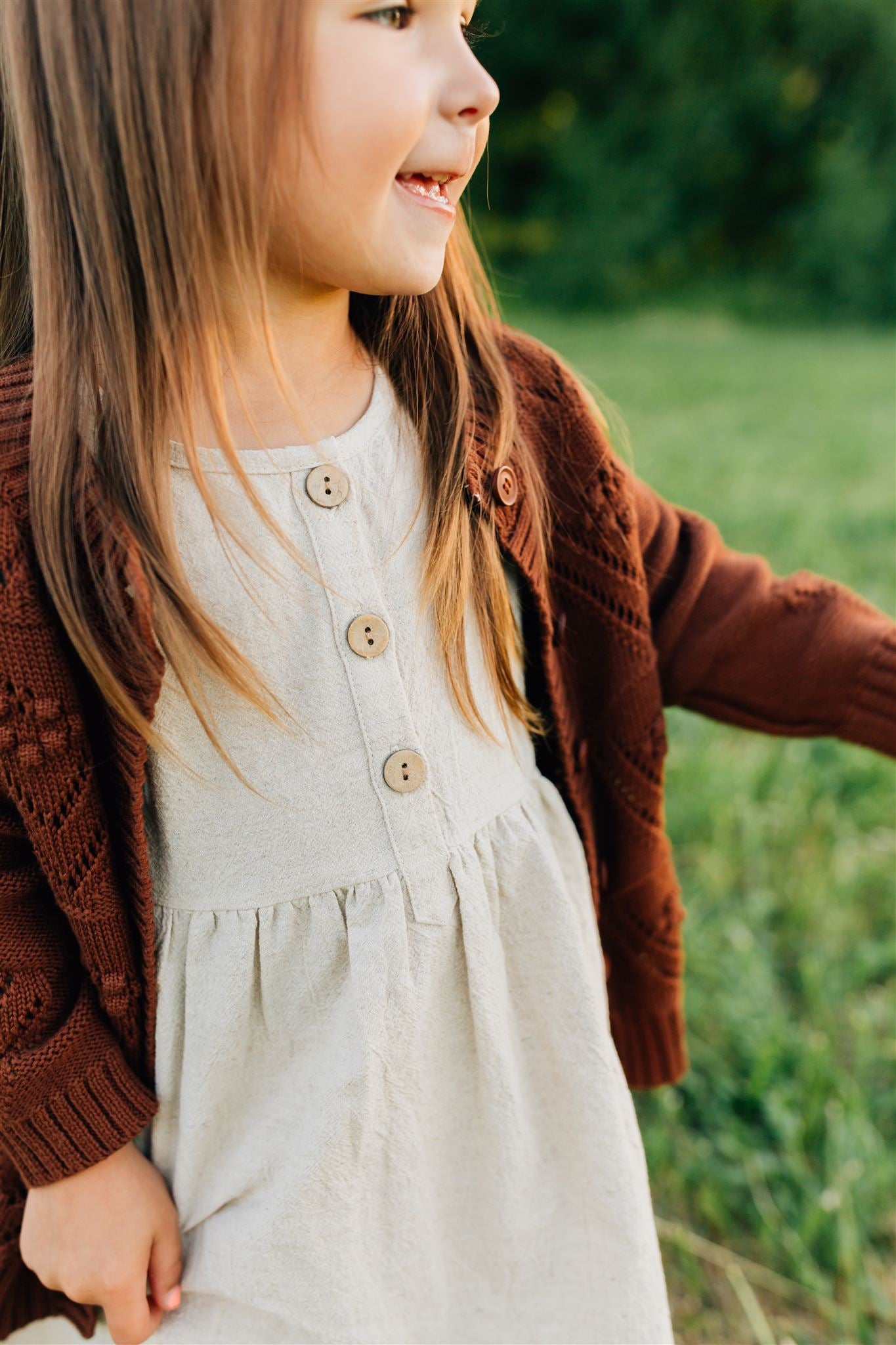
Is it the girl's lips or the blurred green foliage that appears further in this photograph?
the blurred green foliage

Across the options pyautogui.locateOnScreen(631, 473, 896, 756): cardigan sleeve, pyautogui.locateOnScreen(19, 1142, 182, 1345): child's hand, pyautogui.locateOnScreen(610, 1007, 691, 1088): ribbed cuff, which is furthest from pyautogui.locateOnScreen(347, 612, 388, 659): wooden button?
pyautogui.locateOnScreen(610, 1007, 691, 1088): ribbed cuff

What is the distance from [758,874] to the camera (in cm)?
202

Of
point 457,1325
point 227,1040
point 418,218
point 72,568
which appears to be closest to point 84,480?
point 72,568

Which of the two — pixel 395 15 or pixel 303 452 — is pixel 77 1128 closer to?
pixel 303 452

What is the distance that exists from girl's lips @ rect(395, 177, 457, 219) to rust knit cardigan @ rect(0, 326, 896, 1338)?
186 millimetres

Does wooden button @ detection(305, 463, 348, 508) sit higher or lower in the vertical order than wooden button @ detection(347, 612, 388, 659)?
higher

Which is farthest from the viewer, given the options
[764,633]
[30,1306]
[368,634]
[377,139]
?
[764,633]

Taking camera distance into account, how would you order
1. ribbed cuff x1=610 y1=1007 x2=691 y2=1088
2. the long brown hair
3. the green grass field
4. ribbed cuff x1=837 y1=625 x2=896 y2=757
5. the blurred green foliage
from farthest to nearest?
the blurred green foliage → the green grass field → ribbed cuff x1=610 y1=1007 x2=691 y2=1088 → ribbed cuff x1=837 y1=625 x2=896 y2=757 → the long brown hair

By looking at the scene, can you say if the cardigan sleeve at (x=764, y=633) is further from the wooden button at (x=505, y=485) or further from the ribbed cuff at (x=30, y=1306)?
the ribbed cuff at (x=30, y=1306)

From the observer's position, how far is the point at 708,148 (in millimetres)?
10250

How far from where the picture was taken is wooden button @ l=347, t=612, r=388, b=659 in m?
0.91

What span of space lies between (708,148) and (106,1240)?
35.4 ft

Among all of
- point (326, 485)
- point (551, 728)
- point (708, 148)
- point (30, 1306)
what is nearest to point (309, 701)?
point (326, 485)

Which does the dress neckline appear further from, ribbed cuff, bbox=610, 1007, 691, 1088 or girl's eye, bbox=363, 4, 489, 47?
ribbed cuff, bbox=610, 1007, 691, 1088
